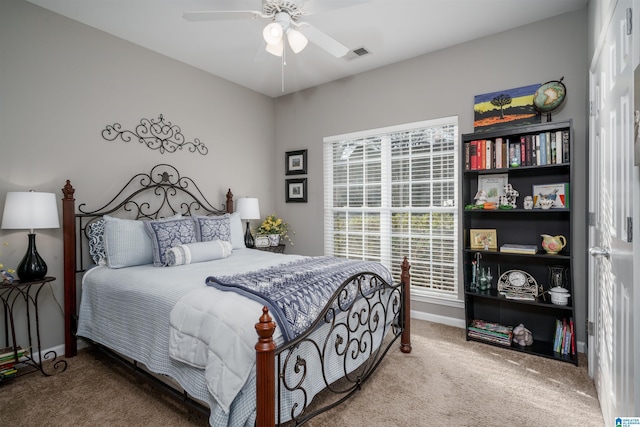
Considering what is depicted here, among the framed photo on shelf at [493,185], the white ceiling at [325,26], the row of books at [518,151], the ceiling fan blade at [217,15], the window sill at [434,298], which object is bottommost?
the window sill at [434,298]

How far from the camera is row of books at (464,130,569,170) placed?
8.48 ft

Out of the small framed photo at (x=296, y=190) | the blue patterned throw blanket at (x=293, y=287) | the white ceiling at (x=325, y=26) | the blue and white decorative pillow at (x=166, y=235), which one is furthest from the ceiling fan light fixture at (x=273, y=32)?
the small framed photo at (x=296, y=190)

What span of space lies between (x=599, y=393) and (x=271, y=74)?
4174 millimetres

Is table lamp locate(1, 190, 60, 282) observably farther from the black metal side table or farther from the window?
the window

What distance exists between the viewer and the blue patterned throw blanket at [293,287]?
1.61 metres

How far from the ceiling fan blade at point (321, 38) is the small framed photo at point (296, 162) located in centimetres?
203

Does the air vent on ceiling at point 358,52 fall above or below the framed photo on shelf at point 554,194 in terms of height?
above

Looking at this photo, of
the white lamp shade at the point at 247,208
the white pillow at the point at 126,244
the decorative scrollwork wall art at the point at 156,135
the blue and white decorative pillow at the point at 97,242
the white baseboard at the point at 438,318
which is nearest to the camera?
the white pillow at the point at 126,244

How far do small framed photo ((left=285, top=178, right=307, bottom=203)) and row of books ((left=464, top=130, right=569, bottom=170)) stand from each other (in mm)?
2186

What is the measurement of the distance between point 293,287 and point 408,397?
106 cm

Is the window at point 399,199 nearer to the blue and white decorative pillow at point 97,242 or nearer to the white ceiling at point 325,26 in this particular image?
the white ceiling at point 325,26

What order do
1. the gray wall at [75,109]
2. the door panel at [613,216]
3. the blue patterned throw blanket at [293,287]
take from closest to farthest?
the door panel at [613,216]
the blue patterned throw blanket at [293,287]
the gray wall at [75,109]

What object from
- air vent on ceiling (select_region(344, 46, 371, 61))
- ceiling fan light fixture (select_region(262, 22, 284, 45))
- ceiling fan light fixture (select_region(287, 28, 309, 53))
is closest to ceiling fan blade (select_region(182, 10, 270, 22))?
ceiling fan light fixture (select_region(262, 22, 284, 45))

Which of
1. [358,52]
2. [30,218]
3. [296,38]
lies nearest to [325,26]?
[358,52]
